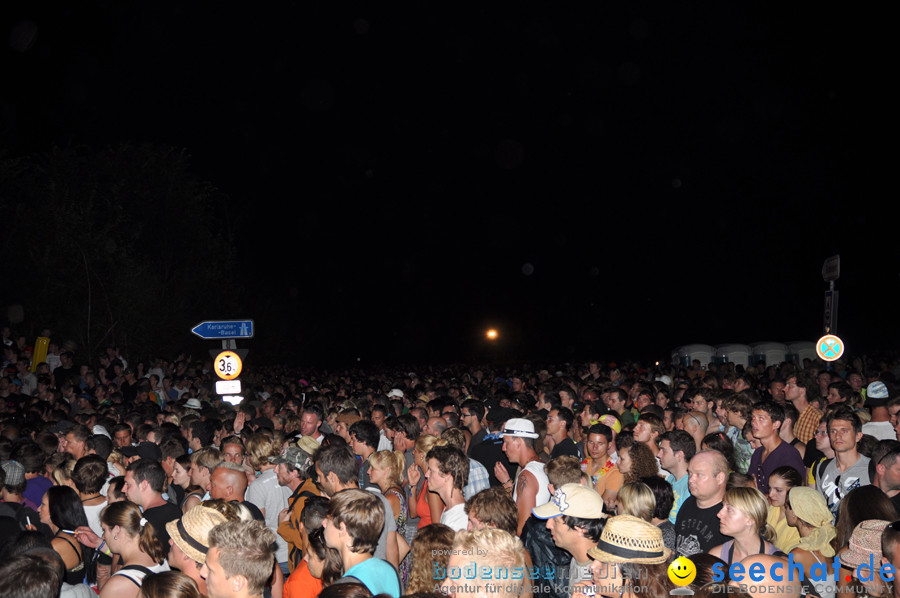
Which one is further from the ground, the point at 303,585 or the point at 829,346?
the point at 829,346

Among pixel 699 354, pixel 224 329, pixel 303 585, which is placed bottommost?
pixel 303 585

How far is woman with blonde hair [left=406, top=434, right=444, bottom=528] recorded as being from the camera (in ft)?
20.2

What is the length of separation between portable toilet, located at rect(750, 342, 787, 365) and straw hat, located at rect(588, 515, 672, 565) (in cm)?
2881

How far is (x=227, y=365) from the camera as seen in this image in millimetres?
12062

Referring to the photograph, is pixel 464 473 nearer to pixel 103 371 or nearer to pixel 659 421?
pixel 659 421

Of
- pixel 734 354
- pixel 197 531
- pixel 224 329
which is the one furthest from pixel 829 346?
pixel 734 354

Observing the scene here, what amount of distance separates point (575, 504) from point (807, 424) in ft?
16.4

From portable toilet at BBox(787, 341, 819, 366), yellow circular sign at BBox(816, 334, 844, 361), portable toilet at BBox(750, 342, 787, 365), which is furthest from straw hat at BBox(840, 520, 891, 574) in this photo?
portable toilet at BBox(787, 341, 819, 366)

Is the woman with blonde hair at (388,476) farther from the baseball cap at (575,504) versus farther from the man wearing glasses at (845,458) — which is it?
the man wearing glasses at (845,458)

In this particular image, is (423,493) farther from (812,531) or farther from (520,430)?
(812,531)

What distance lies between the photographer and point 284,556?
19.7ft

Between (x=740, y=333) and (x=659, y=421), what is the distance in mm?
49915

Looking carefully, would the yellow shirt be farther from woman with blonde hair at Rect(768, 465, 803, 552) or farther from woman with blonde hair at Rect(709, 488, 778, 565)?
woman with blonde hair at Rect(709, 488, 778, 565)

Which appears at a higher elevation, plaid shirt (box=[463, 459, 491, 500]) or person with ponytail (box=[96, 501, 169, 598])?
plaid shirt (box=[463, 459, 491, 500])
